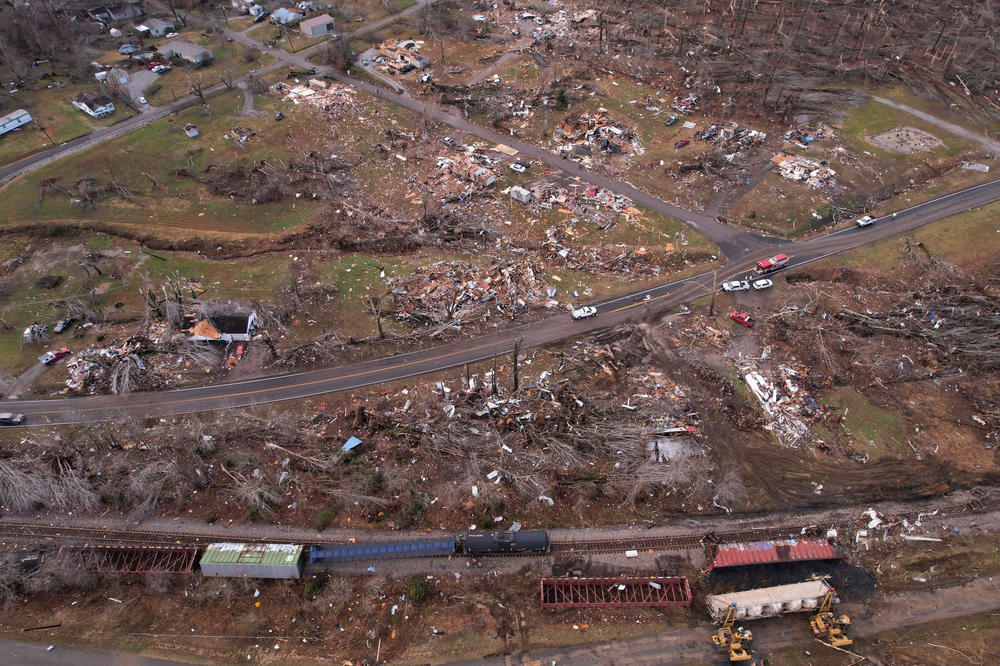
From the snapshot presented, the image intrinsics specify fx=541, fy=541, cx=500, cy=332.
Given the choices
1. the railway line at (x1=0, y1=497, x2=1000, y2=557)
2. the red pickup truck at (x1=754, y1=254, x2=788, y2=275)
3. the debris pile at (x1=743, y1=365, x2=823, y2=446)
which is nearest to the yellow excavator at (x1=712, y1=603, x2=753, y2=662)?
the railway line at (x1=0, y1=497, x2=1000, y2=557)

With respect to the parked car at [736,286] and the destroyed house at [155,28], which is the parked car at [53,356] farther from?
the destroyed house at [155,28]

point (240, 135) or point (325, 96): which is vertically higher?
point (325, 96)

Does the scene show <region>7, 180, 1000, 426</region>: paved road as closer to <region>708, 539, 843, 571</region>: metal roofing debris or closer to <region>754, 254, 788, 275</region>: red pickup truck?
<region>754, 254, 788, 275</region>: red pickup truck

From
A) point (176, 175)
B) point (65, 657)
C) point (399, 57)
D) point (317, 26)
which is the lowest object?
point (65, 657)

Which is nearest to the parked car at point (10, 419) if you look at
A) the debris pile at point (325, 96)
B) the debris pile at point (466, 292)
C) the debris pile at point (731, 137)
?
the debris pile at point (466, 292)

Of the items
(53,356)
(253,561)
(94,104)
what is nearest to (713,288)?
(253,561)

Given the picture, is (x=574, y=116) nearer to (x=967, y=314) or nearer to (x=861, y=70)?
(x=861, y=70)

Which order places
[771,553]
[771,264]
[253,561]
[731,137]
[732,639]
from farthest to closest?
1. [731,137]
2. [771,264]
3. [771,553]
4. [253,561]
5. [732,639]

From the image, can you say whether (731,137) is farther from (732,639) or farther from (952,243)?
(732,639)
